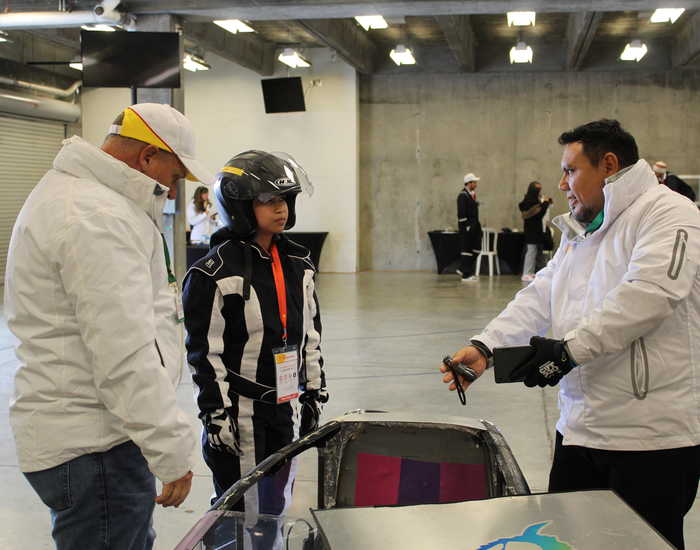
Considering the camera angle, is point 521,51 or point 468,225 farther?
point 468,225

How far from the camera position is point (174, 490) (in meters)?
1.91

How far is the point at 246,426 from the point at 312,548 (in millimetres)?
817

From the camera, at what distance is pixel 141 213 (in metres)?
1.96

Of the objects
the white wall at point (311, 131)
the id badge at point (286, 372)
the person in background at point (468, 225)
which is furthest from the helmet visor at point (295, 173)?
the white wall at point (311, 131)

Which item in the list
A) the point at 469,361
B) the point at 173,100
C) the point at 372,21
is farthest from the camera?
the point at 372,21

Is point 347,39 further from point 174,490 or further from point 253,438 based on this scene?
point 174,490

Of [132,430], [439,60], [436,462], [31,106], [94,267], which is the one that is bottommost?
[436,462]

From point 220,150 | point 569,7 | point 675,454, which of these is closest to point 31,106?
point 220,150

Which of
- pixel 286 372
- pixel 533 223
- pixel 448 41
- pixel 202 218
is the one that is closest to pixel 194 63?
pixel 448 41

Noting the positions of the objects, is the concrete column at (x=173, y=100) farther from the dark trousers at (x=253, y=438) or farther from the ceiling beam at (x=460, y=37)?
the dark trousers at (x=253, y=438)

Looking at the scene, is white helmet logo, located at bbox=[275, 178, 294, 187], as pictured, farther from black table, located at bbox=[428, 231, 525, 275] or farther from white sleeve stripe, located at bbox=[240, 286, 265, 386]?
black table, located at bbox=[428, 231, 525, 275]

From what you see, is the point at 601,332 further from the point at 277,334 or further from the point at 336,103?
the point at 336,103

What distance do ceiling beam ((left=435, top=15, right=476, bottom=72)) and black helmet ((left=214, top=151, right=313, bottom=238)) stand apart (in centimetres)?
1032

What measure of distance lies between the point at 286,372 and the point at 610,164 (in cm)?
119
